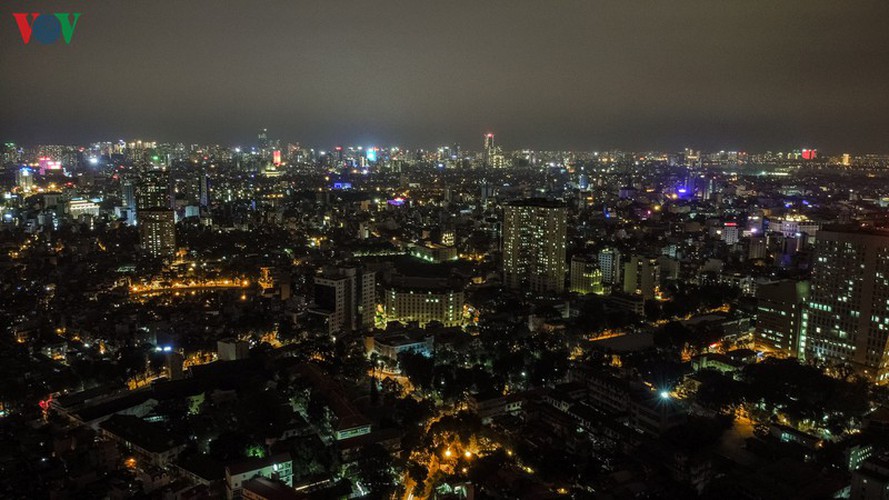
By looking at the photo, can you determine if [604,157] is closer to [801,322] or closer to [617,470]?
[801,322]

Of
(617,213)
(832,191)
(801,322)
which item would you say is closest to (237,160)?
(617,213)

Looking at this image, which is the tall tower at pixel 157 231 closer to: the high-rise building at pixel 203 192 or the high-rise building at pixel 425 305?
the high-rise building at pixel 425 305

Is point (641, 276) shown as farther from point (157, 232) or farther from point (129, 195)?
point (129, 195)

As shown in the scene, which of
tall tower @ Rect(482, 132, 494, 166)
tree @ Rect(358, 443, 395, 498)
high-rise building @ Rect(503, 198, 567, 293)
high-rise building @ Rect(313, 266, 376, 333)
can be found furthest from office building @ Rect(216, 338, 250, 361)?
tall tower @ Rect(482, 132, 494, 166)

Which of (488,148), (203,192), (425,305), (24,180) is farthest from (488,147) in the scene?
(425,305)

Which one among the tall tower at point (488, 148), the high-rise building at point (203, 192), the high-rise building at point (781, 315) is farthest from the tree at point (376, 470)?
the tall tower at point (488, 148)

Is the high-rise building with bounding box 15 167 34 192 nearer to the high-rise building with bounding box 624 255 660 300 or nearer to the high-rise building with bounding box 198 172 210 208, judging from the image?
the high-rise building with bounding box 198 172 210 208
